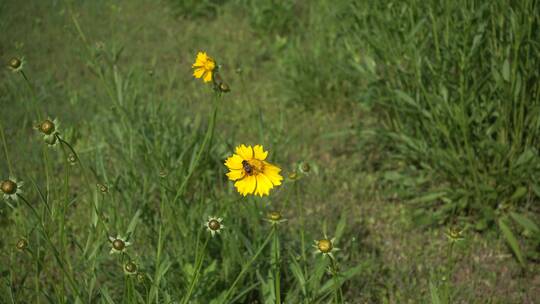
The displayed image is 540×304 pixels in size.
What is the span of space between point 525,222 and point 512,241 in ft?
0.30

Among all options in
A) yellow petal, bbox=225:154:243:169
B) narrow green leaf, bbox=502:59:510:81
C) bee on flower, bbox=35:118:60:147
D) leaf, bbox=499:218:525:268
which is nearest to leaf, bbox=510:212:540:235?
leaf, bbox=499:218:525:268

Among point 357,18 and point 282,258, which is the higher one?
point 357,18

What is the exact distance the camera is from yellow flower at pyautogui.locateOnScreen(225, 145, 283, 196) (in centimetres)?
117

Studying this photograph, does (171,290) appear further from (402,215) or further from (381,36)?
(381,36)

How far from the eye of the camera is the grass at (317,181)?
1628mm

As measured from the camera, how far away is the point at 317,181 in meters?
2.45

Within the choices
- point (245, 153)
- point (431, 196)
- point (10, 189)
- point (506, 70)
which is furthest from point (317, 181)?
point (10, 189)

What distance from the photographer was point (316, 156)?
8.72 ft

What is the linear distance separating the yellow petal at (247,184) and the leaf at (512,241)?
3.95 ft

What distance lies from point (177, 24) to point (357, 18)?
2367 millimetres

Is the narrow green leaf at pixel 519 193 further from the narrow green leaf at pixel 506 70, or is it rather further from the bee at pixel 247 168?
the bee at pixel 247 168

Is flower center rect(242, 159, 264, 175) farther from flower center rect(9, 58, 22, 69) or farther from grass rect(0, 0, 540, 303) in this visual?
flower center rect(9, 58, 22, 69)

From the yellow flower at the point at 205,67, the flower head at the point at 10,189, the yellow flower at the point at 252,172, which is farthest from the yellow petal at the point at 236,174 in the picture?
the flower head at the point at 10,189

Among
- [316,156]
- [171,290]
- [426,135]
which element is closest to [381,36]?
[426,135]
